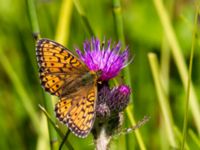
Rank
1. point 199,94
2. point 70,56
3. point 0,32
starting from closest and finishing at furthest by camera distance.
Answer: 1. point 70,56
2. point 199,94
3. point 0,32

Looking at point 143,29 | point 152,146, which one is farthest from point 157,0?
point 143,29

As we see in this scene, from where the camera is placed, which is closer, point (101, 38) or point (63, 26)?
point (63, 26)

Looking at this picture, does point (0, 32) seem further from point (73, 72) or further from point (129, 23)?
point (73, 72)

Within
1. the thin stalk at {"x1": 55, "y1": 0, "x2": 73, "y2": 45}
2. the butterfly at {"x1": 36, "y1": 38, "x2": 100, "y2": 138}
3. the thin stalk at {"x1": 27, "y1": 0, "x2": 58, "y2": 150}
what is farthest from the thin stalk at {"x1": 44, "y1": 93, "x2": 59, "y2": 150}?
the thin stalk at {"x1": 55, "y1": 0, "x2": 73, "y2": 45}

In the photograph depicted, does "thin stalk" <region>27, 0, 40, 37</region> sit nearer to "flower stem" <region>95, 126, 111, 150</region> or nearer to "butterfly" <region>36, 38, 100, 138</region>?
"butterfly" <region>36, 38, 100, 138</region>

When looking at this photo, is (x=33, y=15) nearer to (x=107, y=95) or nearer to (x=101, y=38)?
(x=107, y=95)

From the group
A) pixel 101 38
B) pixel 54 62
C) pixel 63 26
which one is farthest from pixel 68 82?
pixel 101 38
